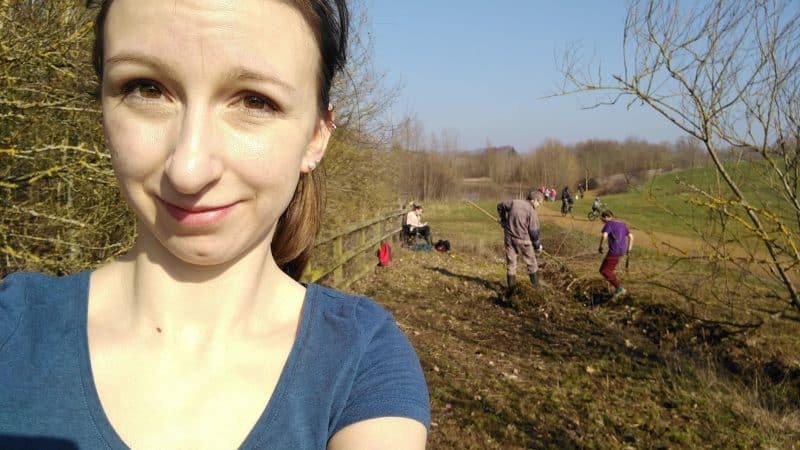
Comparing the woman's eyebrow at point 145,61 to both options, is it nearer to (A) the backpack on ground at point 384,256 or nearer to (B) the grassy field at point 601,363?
(B) the grassy field at point 601,363

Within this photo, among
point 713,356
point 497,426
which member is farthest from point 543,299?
point 497,426

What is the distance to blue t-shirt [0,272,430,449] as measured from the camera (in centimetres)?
78

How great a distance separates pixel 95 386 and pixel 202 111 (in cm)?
47

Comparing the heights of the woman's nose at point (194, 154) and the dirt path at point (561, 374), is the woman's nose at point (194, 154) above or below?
above

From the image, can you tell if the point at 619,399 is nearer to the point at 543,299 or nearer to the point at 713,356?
the point at 713,356

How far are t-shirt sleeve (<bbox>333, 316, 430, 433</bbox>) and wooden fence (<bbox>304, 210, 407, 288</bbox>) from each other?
6005mm

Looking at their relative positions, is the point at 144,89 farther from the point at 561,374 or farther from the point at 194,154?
the point at 561,374

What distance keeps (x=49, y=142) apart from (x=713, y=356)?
7999 mm

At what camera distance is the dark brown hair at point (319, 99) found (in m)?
0.95

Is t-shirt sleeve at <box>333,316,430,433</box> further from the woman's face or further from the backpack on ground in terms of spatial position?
the backpack on ground

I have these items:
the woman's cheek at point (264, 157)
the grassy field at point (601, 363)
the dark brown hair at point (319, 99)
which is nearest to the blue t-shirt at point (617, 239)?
the grassy field at point (601, 363)

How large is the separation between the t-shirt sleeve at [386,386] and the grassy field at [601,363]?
4012 mm

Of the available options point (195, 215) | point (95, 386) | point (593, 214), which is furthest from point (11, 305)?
point (593, 214)

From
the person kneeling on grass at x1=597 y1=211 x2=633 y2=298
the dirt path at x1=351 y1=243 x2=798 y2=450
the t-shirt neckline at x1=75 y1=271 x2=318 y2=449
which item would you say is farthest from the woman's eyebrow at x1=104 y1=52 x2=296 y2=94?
the person kneeling on grass at x1=597 y1=211 x2=633 y2=298
